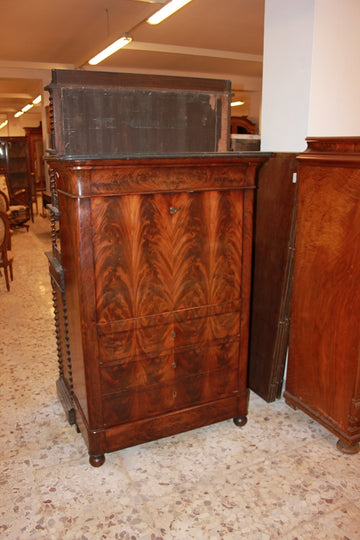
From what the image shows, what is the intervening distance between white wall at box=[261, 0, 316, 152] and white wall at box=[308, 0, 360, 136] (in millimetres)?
45

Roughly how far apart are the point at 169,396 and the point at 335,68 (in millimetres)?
2028

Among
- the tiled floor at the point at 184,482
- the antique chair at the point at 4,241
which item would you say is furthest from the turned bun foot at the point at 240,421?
the antique chair at the point at 4,241

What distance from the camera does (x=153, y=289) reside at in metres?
2.17

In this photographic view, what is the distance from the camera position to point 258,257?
2816 mm

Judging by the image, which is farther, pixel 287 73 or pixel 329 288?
pixel 287 73

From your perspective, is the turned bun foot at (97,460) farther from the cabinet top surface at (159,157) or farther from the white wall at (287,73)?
the white wall at (287,73)

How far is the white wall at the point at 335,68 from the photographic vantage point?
7.75ft

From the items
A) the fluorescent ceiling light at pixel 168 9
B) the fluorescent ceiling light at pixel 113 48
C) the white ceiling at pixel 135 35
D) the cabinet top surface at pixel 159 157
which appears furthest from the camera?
the fluorescent ceiling light at pixel 113 48

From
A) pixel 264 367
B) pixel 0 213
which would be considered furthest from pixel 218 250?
pixel 0 213

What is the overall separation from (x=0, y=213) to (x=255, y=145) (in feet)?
9.88

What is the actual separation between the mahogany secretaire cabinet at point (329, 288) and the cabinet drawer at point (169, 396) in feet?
1.54

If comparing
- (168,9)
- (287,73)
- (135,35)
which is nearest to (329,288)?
(287,73)

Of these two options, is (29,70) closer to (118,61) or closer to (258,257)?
(118,61)

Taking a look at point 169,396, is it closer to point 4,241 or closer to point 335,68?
point 335,68
